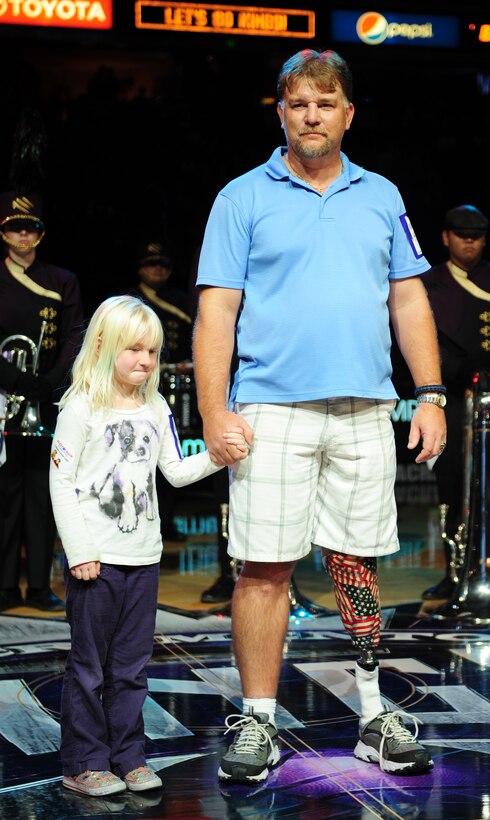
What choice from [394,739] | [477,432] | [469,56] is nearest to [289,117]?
[394,739]

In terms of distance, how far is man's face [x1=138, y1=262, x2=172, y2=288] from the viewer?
7773 mm

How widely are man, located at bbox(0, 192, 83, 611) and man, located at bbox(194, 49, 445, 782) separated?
8.20ft

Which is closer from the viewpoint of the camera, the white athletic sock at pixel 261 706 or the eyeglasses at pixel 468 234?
the white athletic sock at pixel 261 706

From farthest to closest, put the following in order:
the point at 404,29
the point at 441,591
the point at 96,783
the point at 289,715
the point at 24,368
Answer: the point at 404,29
the point at 441,591
the point at 24,368
the point at 289,715
the point at 96,783

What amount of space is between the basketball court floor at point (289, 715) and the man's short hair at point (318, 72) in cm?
176

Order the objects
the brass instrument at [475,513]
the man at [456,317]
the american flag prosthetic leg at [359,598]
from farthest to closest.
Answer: the man at [456,317] → the brass instrument at [475,513] → the american flag prosthetic leg at [359,598]

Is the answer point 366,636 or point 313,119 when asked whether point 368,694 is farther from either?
point 313,119

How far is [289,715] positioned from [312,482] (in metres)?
0.83

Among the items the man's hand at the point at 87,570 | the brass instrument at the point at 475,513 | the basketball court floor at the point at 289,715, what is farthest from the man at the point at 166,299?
the man's hand at the point at 87,570

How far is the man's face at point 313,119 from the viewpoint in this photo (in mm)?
3223

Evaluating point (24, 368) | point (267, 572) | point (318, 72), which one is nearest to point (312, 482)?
point (267, 572)

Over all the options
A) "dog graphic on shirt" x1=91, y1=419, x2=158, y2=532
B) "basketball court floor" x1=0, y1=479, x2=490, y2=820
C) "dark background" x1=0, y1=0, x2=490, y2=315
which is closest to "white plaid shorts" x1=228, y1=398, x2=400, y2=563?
"dog graphic on shirt" x1=91, y1=419, x2=158, y2=532

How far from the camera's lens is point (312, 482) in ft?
10.7

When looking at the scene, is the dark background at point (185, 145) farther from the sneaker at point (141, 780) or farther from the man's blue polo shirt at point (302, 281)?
the sneaker at point (141, 780)
